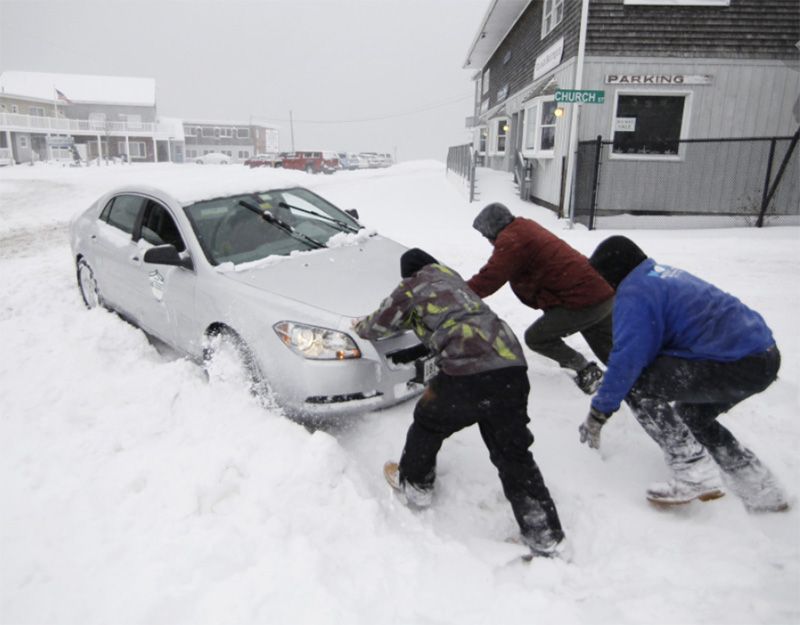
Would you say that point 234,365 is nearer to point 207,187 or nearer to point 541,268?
point 207,187

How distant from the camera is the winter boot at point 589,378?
4.24 metres

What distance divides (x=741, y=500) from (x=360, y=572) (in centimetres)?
207

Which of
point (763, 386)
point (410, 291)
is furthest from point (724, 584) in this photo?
point (410, 291)

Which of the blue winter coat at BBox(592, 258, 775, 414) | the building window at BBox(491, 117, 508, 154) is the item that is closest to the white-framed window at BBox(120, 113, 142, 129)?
the building window at BBox(491, 117, 508, 154)


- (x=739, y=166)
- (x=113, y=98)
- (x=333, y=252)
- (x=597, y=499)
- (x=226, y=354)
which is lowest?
(x=597, y=499)

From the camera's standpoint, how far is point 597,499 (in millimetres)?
3168

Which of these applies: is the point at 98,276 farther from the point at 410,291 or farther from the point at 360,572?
the point at 360,572

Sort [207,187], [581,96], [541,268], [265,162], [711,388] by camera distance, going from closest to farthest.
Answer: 1. [711,388]
2. [541,268]
3. [207,187]
4. [581,96]
5. [265,162]

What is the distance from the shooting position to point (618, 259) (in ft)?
9.12

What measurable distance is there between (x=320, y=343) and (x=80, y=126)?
56.5 meters

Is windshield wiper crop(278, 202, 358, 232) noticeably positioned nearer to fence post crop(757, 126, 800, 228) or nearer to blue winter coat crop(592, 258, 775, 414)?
blue winter coat crop(592, 258, 775, 414)

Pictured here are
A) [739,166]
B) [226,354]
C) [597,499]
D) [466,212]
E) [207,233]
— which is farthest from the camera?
[466,212]

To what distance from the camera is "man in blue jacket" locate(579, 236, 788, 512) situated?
8.85 feet

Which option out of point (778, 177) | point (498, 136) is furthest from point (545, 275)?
point (498, 136)
